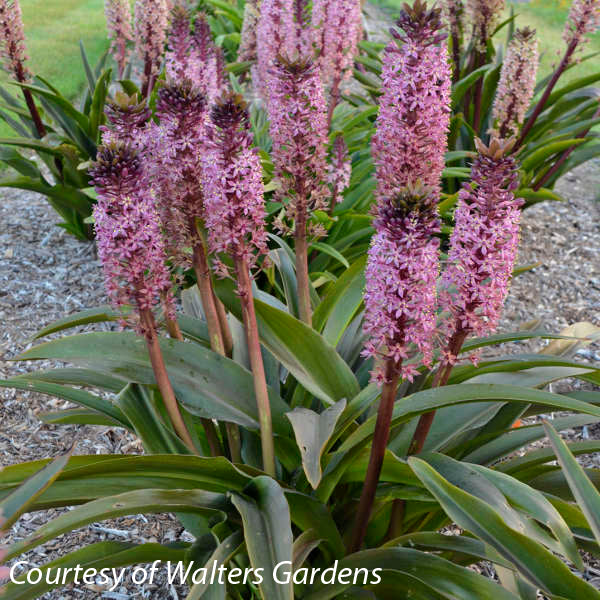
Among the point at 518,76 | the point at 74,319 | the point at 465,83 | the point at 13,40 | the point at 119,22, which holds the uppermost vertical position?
the point at 119,22

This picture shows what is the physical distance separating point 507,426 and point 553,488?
268 mm

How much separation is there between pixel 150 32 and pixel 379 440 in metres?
3.98

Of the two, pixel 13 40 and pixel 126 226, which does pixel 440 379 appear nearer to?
pixel 126 226

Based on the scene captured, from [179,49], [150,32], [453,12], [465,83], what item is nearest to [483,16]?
[453,12]

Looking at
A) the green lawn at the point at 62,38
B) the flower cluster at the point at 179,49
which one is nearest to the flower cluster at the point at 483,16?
the flower cluster at the point at 179,49

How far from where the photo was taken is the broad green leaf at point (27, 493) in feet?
4.61

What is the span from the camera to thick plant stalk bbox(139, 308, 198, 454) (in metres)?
1.81

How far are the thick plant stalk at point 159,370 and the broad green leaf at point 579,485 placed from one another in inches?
44.4

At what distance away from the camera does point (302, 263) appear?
7.89 feet

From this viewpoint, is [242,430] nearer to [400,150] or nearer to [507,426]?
[507,426]

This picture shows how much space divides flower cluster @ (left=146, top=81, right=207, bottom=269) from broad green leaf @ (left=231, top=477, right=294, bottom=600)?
77 cm

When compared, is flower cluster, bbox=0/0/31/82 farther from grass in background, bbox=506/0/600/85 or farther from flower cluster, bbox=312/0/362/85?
grass in background, bbox=506/0/600/85

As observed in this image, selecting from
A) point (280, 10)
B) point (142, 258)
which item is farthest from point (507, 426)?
point (280, 10)

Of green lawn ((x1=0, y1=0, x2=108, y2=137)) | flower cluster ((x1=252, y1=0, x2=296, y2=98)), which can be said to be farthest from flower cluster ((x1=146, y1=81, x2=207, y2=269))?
green lawn ((x1=0, y1=0, x2=108, y2=137))
